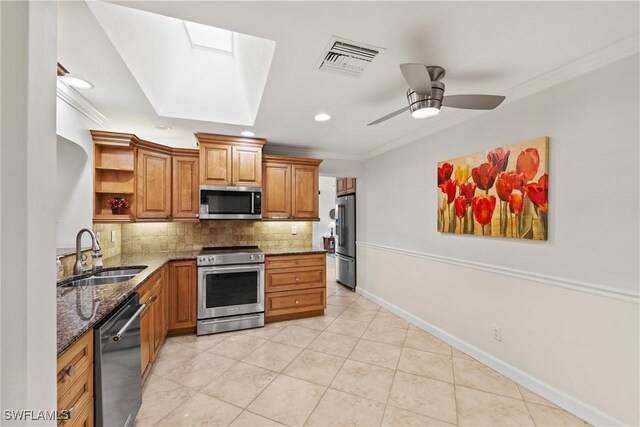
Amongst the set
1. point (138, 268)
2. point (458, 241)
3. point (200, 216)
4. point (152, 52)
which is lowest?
point (138, 268)

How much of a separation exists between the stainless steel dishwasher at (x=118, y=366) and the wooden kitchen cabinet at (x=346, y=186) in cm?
394

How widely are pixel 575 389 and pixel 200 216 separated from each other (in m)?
3.84

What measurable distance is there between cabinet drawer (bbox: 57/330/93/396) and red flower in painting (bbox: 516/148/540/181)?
3070mm

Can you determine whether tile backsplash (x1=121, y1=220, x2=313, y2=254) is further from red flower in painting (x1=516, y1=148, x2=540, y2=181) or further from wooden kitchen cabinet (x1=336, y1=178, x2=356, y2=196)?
red flower in painting (x1=516, y1=148, x2=540, y2=181)

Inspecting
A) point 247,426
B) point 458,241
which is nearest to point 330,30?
point 458,241

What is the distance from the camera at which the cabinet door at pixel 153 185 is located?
3199mm

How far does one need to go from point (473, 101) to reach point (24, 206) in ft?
7.43

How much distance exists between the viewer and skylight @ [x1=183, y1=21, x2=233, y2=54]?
2453 millimetres

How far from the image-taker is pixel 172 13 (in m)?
1.47

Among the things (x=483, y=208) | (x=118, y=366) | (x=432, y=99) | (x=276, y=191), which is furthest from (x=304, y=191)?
(x=118, y=366)

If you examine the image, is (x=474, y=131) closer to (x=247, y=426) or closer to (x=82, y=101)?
(x=247, y=426)

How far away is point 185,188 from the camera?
11.6 ft

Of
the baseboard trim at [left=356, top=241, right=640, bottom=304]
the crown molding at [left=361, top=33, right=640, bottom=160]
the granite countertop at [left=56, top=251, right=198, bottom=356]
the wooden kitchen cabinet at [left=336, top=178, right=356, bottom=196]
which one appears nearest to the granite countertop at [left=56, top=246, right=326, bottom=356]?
the granite countertop at [left=56, top=251, right=198, bottom=356]

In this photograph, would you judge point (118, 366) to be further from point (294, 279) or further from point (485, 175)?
point (485, 175)
